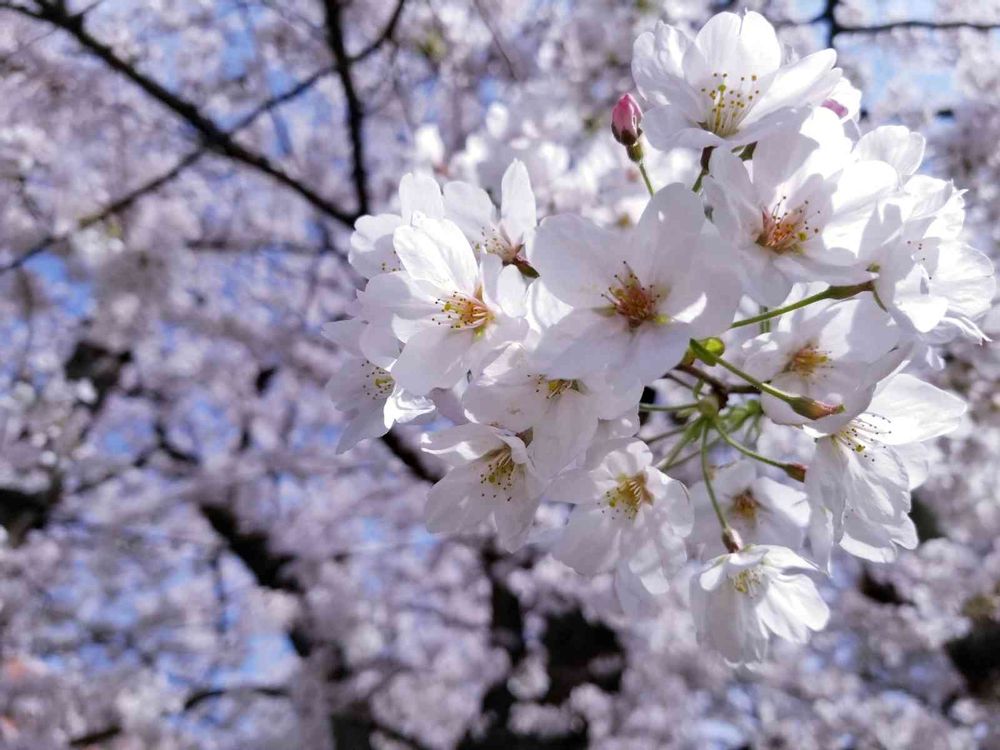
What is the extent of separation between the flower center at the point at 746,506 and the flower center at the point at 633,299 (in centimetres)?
44

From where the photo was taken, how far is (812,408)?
853 mm

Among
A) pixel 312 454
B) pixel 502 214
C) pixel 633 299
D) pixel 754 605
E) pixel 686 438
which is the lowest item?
pixel 312 454

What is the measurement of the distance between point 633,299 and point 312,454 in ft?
14.4

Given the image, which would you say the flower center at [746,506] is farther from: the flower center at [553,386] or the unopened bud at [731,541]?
the flower center at [553,386]

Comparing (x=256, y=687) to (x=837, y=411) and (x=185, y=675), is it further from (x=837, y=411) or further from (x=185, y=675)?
(x=837, y=411)

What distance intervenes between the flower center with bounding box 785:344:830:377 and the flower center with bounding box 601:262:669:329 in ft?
0.72

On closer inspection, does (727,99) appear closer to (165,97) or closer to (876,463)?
(876,463)

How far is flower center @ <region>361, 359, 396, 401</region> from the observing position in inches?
40.8

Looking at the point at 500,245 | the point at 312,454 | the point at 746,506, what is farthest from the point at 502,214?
the point at 312,454

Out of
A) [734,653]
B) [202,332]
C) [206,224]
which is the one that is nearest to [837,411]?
[734,653]

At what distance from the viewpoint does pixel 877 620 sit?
538 cm

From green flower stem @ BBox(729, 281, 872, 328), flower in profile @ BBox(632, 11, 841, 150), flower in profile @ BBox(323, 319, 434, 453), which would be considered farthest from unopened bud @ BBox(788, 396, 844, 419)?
flower in profile @ BBox(323, 319, 434, 453)

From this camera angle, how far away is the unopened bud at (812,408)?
0.85 m

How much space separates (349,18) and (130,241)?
223cm
